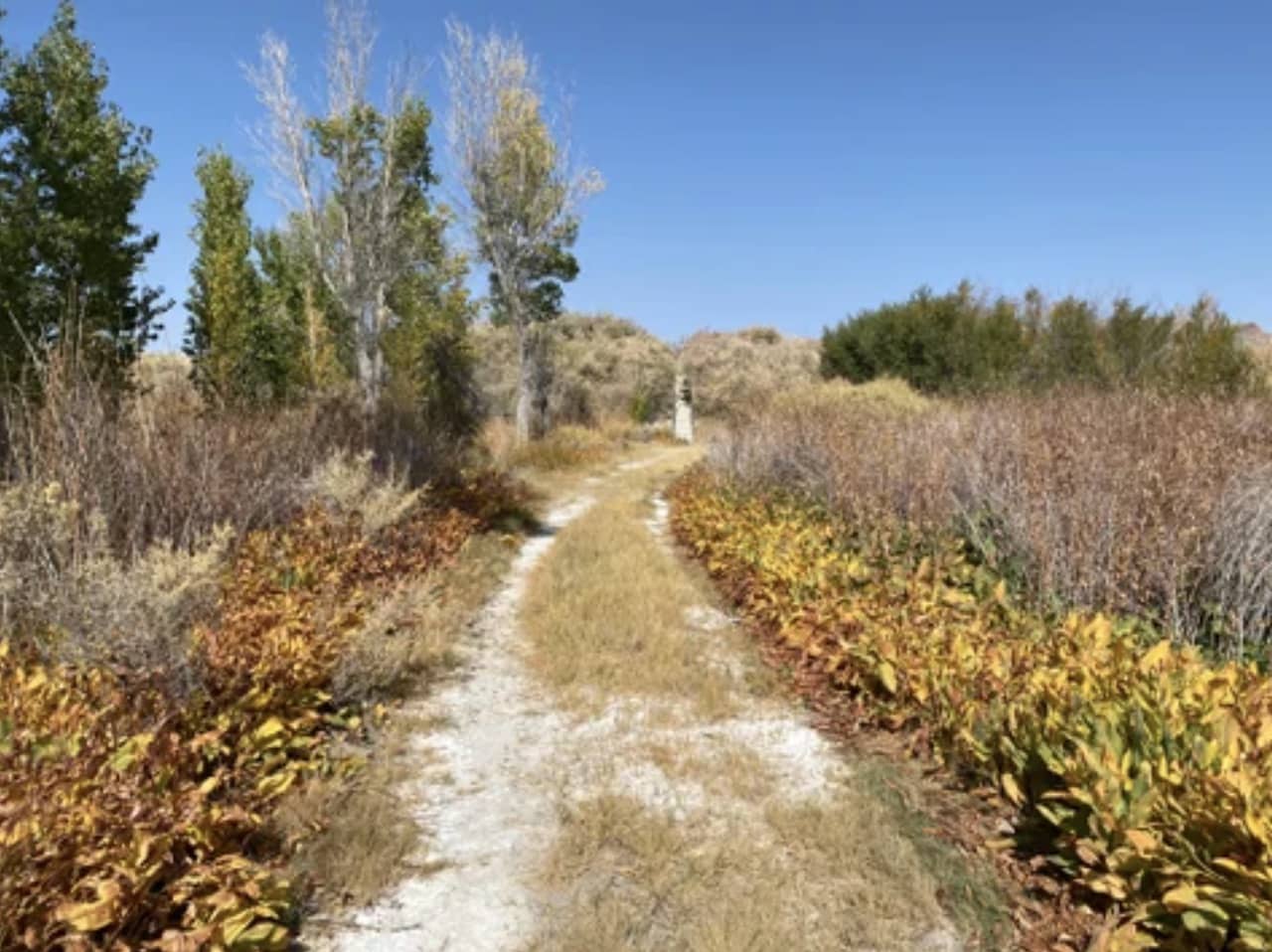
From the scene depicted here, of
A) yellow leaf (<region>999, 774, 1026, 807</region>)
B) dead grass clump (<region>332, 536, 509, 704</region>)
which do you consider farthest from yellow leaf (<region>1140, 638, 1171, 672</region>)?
dead grass clump (<region>332, 536, 509, 704</region>)

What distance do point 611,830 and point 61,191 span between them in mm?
11348

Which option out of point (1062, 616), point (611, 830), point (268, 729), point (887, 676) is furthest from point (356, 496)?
point (1062, 616)

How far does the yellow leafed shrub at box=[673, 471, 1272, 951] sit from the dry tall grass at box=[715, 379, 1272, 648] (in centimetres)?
36

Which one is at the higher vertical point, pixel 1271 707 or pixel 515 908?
pixel 1271 707

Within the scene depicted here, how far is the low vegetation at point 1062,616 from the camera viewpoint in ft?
7.38

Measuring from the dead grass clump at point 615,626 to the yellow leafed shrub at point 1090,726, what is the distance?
0.73 m

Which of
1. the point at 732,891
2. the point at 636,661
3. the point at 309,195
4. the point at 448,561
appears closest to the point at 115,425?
the point at 448,561

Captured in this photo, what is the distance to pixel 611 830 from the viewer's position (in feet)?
9.75

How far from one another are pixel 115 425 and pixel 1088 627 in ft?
18.7

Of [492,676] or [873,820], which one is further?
[492,676]

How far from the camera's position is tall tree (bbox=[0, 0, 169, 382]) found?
31.0 feet

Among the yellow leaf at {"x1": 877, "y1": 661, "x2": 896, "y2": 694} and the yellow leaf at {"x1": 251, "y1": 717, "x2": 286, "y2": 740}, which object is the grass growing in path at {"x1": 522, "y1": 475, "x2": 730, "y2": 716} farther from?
the yellow leaf at {"x1": 251, "y1": 717, "x2": 286, "y2": 740}

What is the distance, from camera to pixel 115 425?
506 centimetres

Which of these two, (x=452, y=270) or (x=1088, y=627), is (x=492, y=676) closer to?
(x=1088, y=627)
